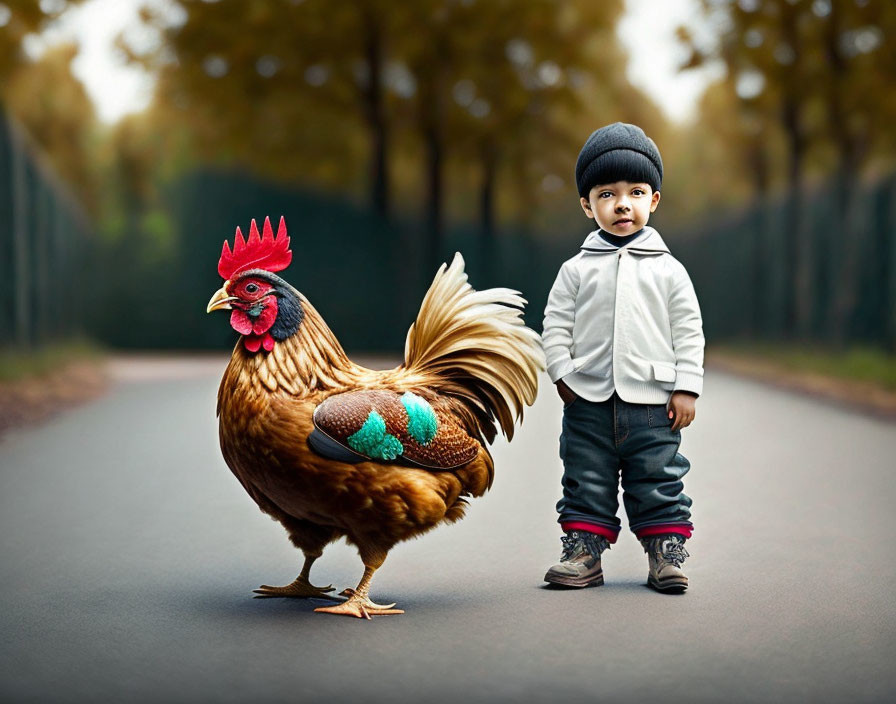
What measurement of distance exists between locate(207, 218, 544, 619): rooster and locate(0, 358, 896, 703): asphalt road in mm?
424

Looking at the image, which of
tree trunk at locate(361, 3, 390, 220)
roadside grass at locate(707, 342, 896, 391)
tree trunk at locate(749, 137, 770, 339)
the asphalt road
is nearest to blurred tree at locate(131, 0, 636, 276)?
tree trunk at locate(361, 3, 390, 220)

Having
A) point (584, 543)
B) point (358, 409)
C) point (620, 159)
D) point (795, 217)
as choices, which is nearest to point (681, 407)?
point (584, 543)

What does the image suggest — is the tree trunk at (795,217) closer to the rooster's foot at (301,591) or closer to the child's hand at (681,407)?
the child's hand at (681,407)

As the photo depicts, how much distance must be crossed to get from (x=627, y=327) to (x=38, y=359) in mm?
13130

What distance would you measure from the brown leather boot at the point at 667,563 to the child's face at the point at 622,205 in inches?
52.3

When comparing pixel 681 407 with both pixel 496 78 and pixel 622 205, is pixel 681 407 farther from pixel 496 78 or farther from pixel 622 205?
pixel 496 78

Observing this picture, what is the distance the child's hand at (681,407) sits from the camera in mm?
4574

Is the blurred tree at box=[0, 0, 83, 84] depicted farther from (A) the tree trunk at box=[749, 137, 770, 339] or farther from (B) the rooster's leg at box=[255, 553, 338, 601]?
(A) the tree trunk at box=[749, 137, 770, 339]

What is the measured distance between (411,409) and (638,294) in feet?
3.73

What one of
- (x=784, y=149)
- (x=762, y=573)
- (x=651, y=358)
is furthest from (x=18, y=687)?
(x=784, y=149)

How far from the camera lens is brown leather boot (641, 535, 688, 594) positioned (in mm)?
4656

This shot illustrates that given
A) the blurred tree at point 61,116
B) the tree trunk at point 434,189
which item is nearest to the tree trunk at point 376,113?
the tree trunk at point 434,189

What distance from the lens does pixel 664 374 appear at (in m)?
4.58

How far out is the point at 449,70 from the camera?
2314 cm
